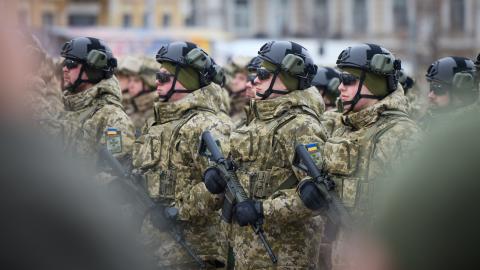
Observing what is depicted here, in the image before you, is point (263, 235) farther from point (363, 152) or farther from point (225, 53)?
point (225, 53)

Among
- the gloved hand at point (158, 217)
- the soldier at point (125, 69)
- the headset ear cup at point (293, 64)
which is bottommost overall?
the gloved hand at point (158, 217)

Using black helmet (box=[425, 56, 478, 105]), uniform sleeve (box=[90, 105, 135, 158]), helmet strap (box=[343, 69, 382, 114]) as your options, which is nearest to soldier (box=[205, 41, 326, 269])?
helmet strap (box=[343, 69, 382, 114])

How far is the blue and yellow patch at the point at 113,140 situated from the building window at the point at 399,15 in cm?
3899

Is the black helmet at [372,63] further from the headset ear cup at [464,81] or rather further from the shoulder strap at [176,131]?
the headset ear cup at [464,81]

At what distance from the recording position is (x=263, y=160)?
6906 mm

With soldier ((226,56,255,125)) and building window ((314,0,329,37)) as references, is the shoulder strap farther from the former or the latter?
building window ((314,0,329,37))

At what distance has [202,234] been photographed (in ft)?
25.7

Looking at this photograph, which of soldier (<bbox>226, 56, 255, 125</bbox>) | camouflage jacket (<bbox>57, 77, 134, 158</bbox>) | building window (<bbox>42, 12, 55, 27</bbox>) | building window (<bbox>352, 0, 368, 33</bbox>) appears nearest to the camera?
camouflage jacket (<bbox>57, 77, 134, 158</bbox>)

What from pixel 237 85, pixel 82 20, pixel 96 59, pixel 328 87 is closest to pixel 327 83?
pixel 328 87

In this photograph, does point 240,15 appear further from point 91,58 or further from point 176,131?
point 176,131

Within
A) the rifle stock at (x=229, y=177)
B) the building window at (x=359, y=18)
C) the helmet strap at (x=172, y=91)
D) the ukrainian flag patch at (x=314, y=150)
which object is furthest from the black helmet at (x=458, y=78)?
the building window at (x=359, y=18)

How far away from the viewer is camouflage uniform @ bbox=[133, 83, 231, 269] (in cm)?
759

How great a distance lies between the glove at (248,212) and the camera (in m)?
6.61

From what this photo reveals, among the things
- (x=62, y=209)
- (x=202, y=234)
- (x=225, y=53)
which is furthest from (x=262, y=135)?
(x=225, y=53)
